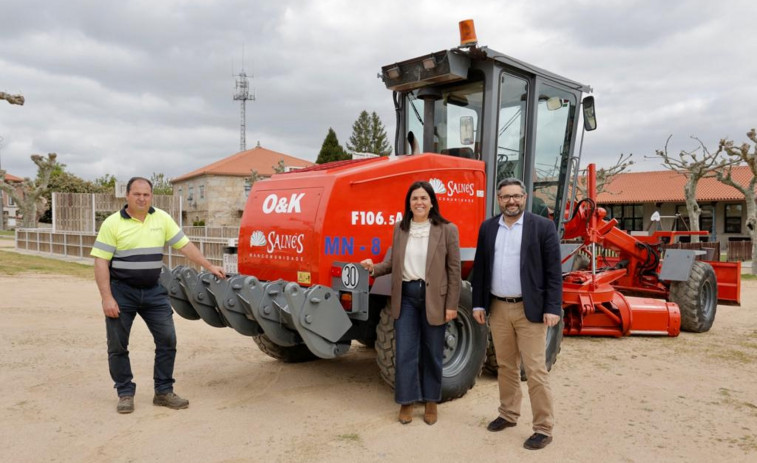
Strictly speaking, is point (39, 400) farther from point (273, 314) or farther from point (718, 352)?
point (718, 352)

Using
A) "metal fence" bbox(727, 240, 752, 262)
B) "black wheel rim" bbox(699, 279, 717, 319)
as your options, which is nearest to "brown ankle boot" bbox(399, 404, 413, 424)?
"black wheel rim" bbox(699, 279, 717, 319)

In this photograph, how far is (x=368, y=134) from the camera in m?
57.0

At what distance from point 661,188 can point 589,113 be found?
28.6 meters

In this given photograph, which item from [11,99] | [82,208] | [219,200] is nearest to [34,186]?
[82,208]

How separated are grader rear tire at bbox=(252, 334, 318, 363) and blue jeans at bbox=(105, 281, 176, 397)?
1236mm

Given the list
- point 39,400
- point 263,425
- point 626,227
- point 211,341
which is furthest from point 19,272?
point 626,227

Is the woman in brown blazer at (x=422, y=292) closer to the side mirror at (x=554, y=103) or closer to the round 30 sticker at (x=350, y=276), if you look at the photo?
the round 30 sticker at (x=350, y=276)

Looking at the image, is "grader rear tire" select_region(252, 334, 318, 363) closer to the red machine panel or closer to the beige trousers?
the red machine panel

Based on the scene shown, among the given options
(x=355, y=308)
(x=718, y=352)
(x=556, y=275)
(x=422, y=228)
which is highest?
(x=422, y=228)

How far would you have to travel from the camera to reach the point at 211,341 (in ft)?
23.0

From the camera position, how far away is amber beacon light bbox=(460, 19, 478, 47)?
506 cm

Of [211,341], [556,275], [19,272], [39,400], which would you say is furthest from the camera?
[19,272]

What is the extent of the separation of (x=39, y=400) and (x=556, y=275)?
13.2ft

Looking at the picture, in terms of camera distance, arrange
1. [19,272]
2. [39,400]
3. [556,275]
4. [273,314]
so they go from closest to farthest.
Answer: [556,275]
[273,314]
[39,400]
[19,272]
